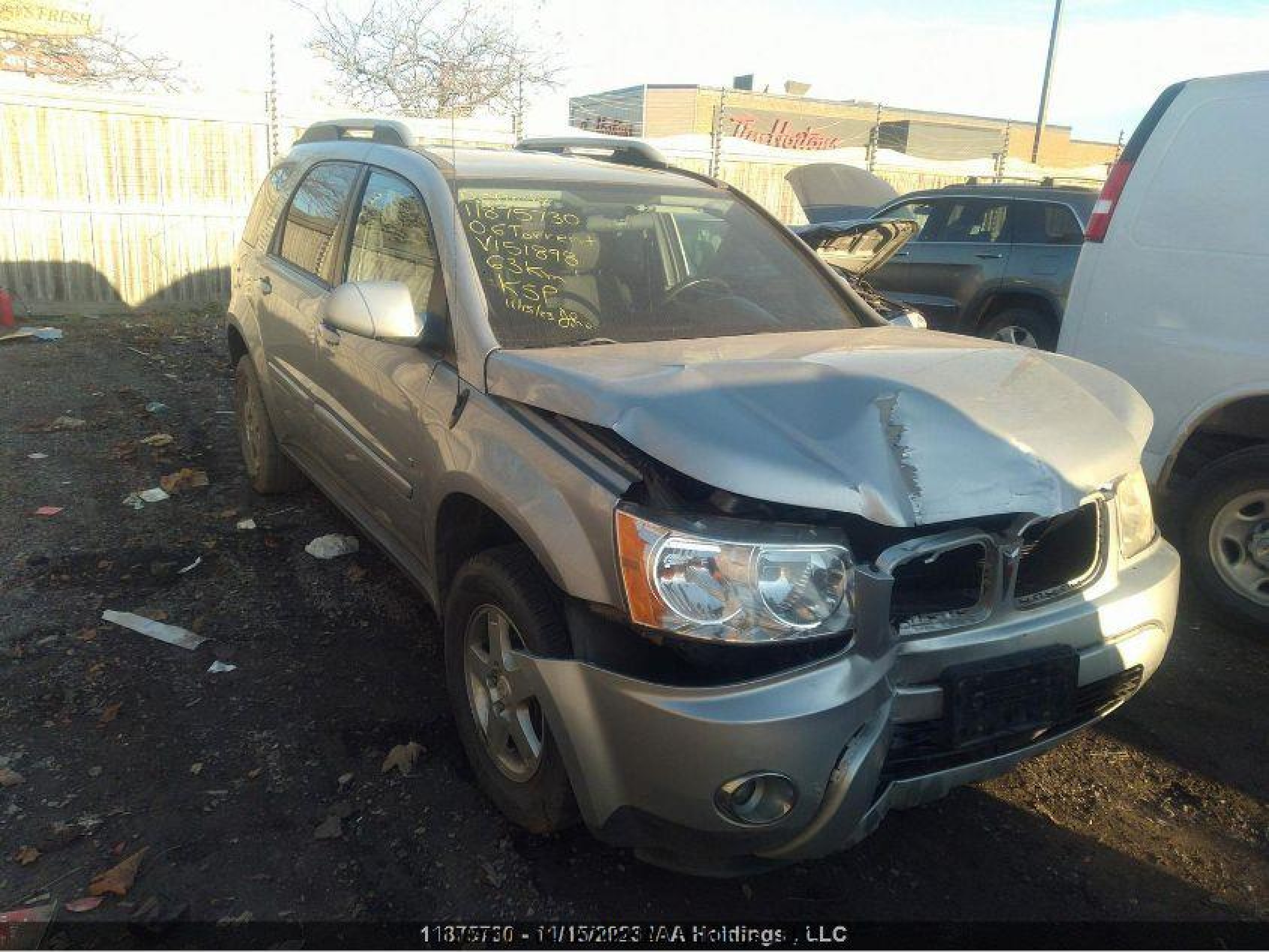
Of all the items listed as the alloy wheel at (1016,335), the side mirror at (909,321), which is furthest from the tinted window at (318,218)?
the alloy wheel at (1016,335)

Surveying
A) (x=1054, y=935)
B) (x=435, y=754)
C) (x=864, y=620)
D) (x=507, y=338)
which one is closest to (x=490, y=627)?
(x=435, y=754)

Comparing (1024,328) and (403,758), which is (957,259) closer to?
(1024,328)

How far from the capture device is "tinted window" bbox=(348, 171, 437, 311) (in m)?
3.20

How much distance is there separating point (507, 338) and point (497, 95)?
16095 millimetres

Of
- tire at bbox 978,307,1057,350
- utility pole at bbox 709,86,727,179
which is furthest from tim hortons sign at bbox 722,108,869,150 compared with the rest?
tire at bbox 978,307,1057,350

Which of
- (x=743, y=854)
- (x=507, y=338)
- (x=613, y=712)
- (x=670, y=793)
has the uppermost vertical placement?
(x=507, y=338)

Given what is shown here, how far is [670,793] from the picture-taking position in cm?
203

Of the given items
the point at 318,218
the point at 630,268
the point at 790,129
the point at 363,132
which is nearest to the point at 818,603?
the point at 630,268

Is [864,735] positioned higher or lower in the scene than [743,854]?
higher

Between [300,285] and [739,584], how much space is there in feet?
9.99

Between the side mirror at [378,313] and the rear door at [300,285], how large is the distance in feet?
3.61

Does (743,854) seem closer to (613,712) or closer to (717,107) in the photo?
(613,712)

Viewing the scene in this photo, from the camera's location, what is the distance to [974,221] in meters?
8.73

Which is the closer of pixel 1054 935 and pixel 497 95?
pixel 1054 935
